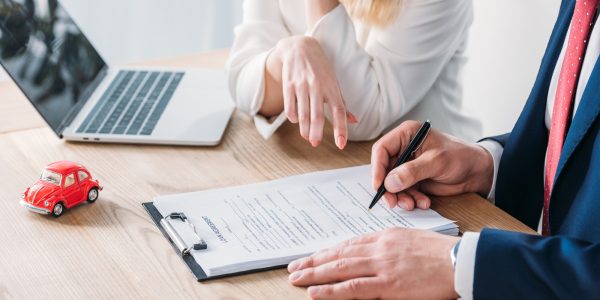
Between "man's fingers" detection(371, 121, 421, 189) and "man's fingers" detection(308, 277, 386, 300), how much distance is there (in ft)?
0.87

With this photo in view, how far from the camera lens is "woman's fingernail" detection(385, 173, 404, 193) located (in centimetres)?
113

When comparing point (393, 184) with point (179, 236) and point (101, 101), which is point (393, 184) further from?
point (101, 101)

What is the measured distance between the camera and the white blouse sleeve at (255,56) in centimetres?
142

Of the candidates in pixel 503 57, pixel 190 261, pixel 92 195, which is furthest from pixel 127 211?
pixel 503 57

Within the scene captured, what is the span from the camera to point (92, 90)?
4.95ft

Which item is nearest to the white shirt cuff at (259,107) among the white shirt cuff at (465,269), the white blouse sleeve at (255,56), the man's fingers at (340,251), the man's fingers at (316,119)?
the white blouse sleeve at (255,56)

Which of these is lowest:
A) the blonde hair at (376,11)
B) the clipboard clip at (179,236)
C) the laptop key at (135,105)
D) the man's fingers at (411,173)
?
the man's fingers at (411,173)

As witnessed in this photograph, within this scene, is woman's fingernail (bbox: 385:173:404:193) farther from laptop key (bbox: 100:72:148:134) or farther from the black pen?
laptop key (bbox: 100:72:148:134)

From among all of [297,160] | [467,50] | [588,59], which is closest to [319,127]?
[297,160]

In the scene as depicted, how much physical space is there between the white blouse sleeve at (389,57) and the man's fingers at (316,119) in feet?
0.42

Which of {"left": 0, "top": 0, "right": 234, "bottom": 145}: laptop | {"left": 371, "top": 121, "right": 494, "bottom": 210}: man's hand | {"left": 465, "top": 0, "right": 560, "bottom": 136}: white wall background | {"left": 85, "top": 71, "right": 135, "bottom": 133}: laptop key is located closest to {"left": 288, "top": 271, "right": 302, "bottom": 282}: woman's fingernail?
{"left": 371, "top": 121, "right": 494, "bottom": 210}: man's hand

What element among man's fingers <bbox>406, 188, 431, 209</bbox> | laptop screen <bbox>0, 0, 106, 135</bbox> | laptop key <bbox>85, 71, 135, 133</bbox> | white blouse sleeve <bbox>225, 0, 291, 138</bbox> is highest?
laptop screen <bbox>0, 0, 106, 135</bbox>

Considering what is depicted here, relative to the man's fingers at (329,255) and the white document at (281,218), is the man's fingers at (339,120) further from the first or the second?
the man's fingers at (329,255)

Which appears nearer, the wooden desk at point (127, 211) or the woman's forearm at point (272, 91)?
the wooden desk at point (127, 211)
